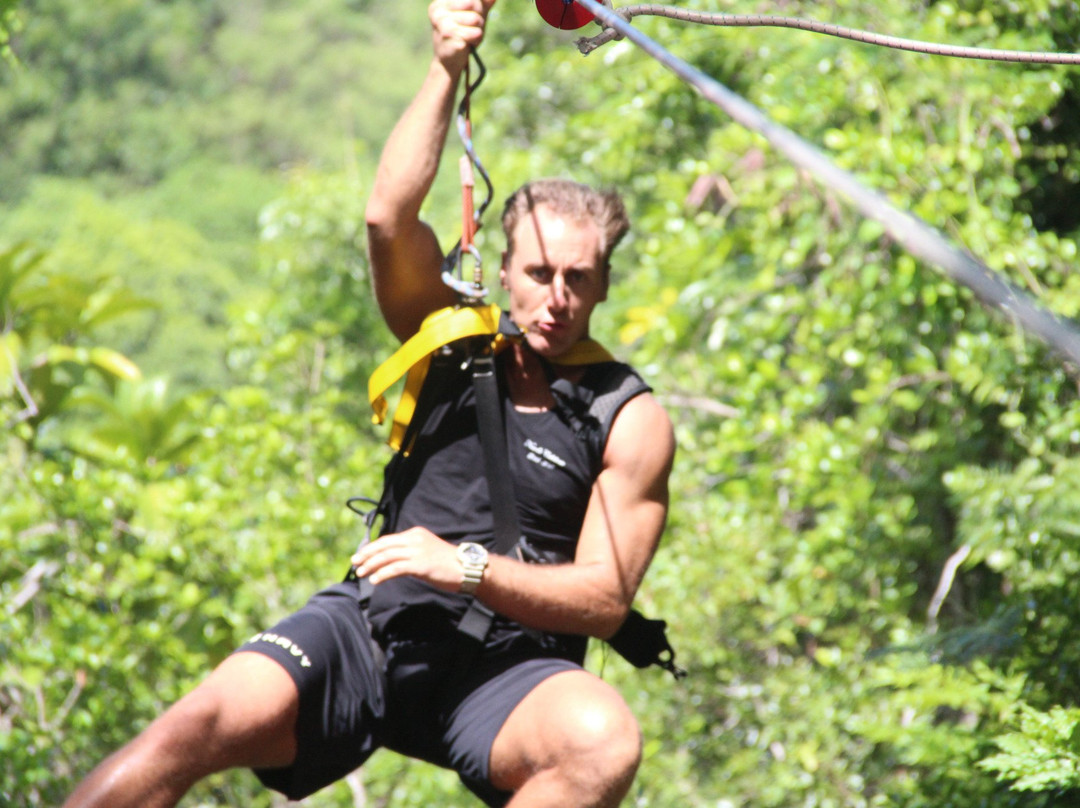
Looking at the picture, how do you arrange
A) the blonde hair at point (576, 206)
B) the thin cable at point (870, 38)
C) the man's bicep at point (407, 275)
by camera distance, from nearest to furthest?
the thin cable at point (870, 38), the man's bicep at point (407, 275), the blonde hair at point (576, 206)

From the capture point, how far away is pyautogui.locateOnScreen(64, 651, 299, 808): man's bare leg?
7.76 feet

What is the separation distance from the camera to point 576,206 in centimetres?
296

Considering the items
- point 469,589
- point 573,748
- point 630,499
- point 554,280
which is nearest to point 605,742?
point 573,748

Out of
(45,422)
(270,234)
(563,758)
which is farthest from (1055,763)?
(270,234)

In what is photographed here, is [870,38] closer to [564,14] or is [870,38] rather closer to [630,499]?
[564,14]

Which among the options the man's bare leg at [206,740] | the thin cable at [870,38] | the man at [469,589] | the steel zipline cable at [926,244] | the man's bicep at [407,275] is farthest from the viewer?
the man's bicep at [407,275]

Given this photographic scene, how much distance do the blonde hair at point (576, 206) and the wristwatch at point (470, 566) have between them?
79 centimetres

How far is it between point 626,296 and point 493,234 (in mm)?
1753

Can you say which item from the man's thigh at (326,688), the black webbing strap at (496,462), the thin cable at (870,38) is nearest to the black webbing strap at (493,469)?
the black webbing strap at (496,462)

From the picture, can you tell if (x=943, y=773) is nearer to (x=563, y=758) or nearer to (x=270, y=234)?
(x=563, y=758)

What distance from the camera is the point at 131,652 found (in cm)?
496

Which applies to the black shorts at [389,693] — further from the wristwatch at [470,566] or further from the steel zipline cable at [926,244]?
the steel zipline cable at [926,244]

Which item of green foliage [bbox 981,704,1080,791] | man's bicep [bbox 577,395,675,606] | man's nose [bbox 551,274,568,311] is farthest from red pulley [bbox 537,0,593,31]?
green foliage [bbox 981,704,1080,791]

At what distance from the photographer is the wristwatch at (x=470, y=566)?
2482 millimetres
